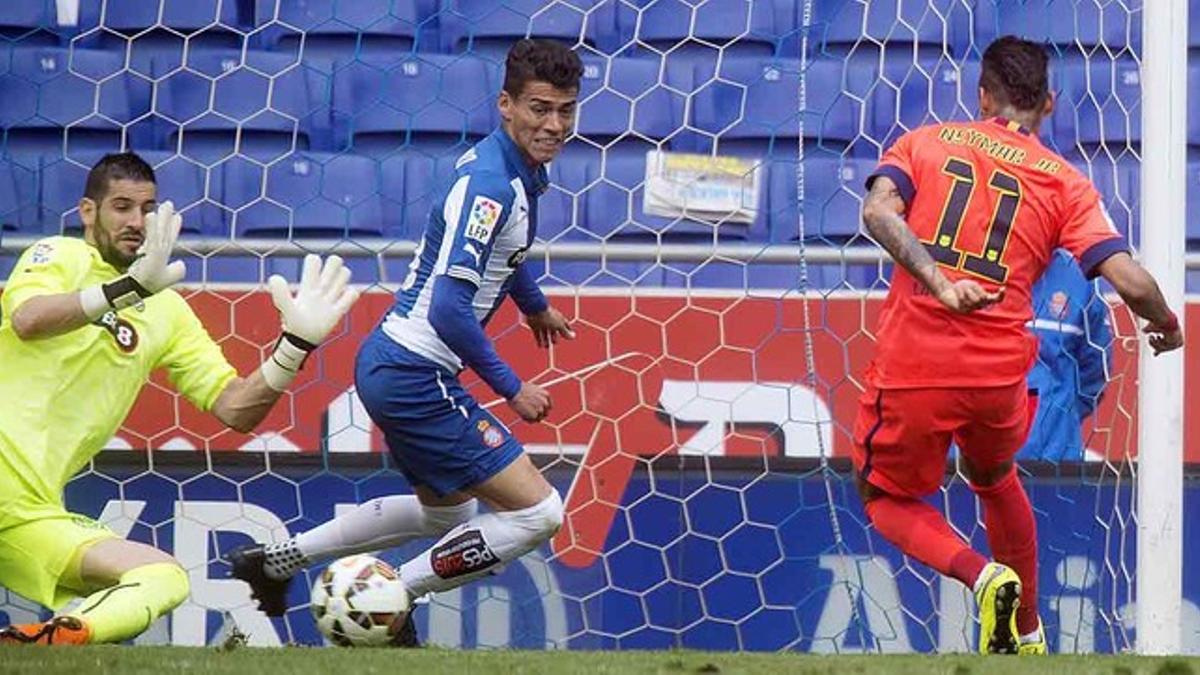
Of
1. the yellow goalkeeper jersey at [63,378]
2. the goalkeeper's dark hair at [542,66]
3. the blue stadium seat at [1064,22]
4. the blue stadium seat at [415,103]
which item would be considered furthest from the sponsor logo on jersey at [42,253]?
the blue stadium seat at [1064,22]

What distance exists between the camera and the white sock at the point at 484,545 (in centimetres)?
534

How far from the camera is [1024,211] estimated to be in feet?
16.9

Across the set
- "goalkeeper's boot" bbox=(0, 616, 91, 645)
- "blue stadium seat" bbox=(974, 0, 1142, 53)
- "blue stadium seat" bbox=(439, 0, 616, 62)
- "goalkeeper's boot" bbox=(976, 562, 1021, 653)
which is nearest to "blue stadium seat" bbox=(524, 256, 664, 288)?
"blue stadium seat" bbox=(439, 0, 616, 62)

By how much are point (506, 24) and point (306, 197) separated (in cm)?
80

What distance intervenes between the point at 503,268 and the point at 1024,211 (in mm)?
1174

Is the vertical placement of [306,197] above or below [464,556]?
above

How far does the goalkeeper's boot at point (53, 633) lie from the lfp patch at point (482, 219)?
1181mm

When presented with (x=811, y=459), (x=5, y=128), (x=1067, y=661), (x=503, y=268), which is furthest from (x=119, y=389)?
(x=1067, y=661)

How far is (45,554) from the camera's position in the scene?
5086 mm

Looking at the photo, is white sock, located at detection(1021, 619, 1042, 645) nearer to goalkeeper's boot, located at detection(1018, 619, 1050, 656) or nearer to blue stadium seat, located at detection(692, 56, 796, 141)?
goalkeeper's boot, located at detection(1018, 619, 1050, 656)

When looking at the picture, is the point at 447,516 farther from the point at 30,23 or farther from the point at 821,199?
the point at 30,23

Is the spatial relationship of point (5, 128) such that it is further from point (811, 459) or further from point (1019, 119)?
point (1019, 119)

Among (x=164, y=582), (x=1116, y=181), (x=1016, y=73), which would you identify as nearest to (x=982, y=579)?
(x=1016, y=73)

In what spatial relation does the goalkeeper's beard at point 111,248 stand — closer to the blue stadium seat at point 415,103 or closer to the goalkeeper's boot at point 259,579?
the goalkeeper's boot at point 259,579
